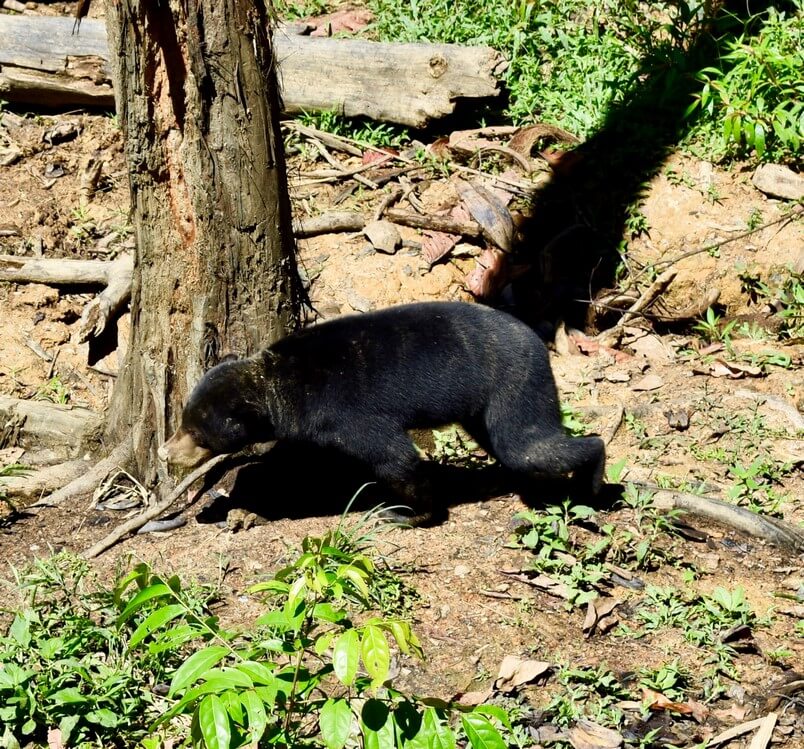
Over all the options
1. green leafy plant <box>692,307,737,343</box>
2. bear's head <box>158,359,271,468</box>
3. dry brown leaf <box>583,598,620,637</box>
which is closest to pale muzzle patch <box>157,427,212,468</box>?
bear's head <box>158,359,271,468</box>

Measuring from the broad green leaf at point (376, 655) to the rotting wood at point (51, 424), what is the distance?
13.2 ft

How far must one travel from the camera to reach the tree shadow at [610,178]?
7.85m

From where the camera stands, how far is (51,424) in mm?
6215

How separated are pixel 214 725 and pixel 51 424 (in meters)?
4.21

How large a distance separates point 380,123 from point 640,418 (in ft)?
12.7

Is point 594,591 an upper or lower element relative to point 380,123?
lower

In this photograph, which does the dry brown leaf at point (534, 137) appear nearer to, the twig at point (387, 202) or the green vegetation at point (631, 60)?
the green vegetation at point (631, 60)

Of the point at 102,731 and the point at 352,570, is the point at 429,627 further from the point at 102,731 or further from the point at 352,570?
the point at 352,570

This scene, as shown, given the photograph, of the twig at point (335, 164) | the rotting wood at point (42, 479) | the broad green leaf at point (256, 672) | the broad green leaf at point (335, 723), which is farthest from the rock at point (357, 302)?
the broad green leaf at point (335, 723)

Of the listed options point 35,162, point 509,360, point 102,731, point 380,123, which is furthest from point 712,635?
point 35,162

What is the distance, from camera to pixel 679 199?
800 centimetres

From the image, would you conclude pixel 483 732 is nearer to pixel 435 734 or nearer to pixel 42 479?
pixel 435 734

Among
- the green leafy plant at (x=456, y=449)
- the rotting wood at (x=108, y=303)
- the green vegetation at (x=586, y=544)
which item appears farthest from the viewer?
the rotting wood at (x=108, y=303)

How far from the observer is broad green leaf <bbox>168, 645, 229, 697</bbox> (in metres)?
2.57
